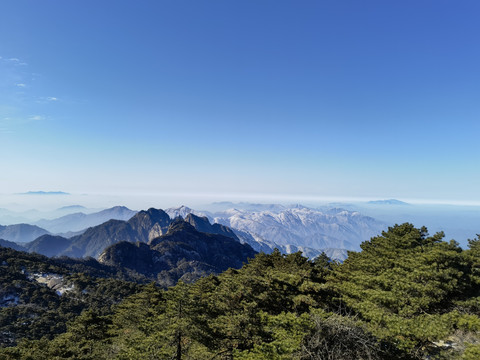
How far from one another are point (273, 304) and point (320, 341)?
8749 mm

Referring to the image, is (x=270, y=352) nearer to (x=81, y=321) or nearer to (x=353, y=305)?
(x=353, y=305)

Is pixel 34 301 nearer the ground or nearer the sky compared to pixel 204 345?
nearer the ground

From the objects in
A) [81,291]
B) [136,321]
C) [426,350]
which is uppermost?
[426,350]

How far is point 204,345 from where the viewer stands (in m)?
19.4

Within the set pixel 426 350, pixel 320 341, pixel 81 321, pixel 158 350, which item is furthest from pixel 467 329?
pixel 81 321

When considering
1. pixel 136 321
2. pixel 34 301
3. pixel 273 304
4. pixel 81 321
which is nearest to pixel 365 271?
pixel 273 304

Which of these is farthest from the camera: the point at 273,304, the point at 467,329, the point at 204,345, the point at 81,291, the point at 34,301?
the point at 81,291

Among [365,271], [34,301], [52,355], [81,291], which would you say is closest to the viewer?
[52,355]

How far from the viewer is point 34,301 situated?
98.5 m

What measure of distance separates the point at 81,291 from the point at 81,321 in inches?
3619

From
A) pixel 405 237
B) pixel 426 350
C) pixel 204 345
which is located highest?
pixel 405 237

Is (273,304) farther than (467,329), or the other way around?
(273,304)

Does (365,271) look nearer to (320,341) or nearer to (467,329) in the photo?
(467,329)

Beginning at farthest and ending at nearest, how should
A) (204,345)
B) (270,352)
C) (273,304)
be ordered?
A: (273,304) → (204,345) → (270,352)
